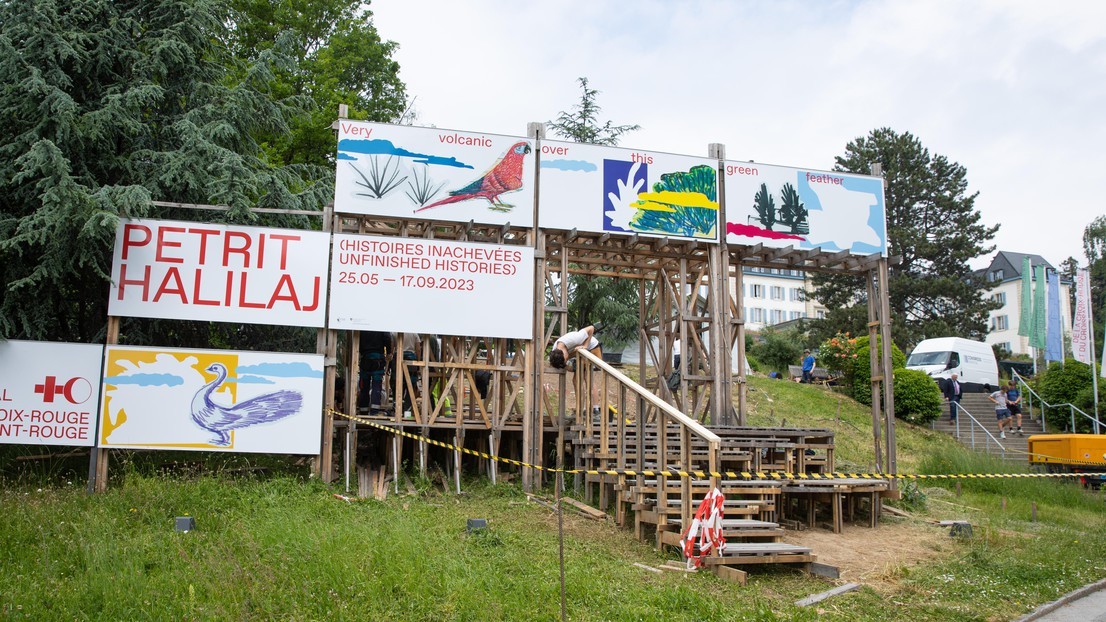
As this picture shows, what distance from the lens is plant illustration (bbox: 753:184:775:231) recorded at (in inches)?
592

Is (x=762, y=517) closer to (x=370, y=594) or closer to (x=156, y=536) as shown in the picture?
(x=370, y=594)

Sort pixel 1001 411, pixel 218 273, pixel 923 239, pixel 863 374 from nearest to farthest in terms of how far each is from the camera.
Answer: pixel 218 273, pixel 1001 411, pixel 863 374, pixel 923 239

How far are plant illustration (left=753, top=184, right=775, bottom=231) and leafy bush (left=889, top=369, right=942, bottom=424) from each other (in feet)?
41.5

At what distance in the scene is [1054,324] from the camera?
28.8 m

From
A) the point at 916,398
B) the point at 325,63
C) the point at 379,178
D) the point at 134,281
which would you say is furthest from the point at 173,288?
the point at 916,398

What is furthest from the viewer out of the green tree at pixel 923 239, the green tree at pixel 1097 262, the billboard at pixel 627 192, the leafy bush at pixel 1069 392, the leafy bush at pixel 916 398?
the green tree at pixel 1097 262

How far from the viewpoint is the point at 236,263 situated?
12188 mm

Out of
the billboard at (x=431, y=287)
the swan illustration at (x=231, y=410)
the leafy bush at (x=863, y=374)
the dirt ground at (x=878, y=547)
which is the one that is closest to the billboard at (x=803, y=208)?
the billboard at (x=431, y=287)

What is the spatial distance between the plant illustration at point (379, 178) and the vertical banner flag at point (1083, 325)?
21.3 metres

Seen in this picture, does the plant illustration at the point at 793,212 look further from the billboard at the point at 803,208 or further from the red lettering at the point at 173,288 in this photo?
the red lettering at the point at 173,288

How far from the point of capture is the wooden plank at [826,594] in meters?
7.91

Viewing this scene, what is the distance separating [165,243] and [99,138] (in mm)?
2433

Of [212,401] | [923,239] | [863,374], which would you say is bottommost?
[212,401]

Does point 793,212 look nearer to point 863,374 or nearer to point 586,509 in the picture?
point 586,509
